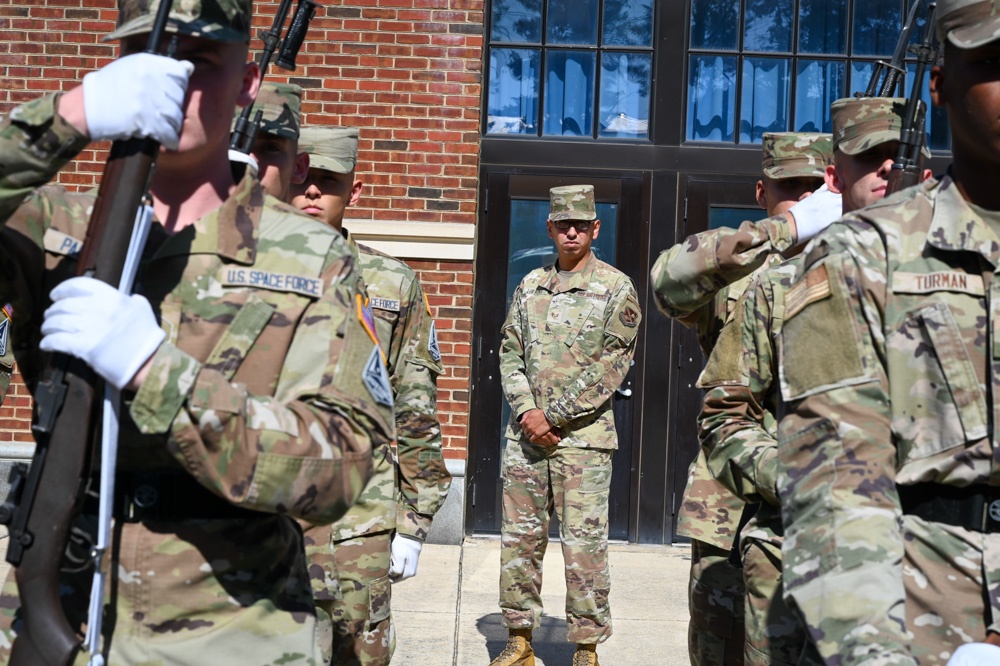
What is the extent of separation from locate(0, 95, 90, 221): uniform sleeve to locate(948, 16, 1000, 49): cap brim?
1.54 metres

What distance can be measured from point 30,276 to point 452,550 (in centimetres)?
638

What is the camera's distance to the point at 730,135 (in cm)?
903

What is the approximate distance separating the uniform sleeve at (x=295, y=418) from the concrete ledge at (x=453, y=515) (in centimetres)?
621

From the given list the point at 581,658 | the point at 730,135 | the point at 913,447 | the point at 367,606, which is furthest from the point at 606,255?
the point at 913,447

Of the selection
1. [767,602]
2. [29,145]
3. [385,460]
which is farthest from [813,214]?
[29,145]

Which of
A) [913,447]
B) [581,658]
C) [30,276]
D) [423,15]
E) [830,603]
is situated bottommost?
[581,658]

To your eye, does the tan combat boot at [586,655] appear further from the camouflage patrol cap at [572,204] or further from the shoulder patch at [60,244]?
the shoulder patch at [60,244]

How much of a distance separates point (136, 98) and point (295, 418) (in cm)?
61

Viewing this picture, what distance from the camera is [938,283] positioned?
2.23m

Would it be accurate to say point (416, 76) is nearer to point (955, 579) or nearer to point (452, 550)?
point (452, 550)

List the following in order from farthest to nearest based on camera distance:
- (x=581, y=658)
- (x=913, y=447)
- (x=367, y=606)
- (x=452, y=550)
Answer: (x=452, y=550), (x=581, y=658), (x=367, y=606), (x=913, y=447)

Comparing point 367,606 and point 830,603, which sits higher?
point 830,603

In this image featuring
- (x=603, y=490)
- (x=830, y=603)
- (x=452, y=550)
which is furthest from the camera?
(x=452, y=550)

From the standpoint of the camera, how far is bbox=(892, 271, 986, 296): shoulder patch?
223 cm
